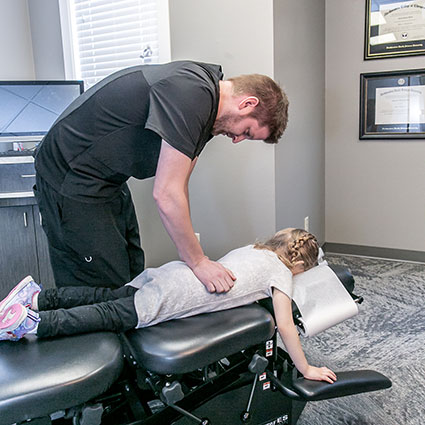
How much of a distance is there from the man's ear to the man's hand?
454mm

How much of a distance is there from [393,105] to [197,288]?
2461mm

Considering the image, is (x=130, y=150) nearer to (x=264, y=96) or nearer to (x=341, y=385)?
(x=264, y=96)

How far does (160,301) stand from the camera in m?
1.21

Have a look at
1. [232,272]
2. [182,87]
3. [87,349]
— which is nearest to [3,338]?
[87,349]

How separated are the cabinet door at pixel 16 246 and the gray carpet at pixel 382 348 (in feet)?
4.78

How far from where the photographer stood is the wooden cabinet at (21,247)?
7.73ft

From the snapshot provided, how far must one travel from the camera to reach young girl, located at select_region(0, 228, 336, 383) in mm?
1141

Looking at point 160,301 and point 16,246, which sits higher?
point 160,301

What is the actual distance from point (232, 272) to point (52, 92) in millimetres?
1715

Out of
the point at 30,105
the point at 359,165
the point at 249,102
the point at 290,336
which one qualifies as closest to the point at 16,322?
the point at 290,336

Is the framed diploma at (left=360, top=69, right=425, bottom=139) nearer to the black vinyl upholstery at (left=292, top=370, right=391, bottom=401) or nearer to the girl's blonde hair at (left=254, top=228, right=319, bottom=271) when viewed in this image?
the girl's blonde hair at (left=254, top=228, right=319, bottom=271)

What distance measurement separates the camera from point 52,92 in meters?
2.49

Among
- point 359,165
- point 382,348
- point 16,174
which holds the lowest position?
point 382,348

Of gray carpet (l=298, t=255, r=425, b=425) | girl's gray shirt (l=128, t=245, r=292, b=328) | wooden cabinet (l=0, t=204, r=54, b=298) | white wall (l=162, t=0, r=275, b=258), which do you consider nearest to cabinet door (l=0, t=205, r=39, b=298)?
wooden cabinet (l=0, t=204, r=54, b=298)
